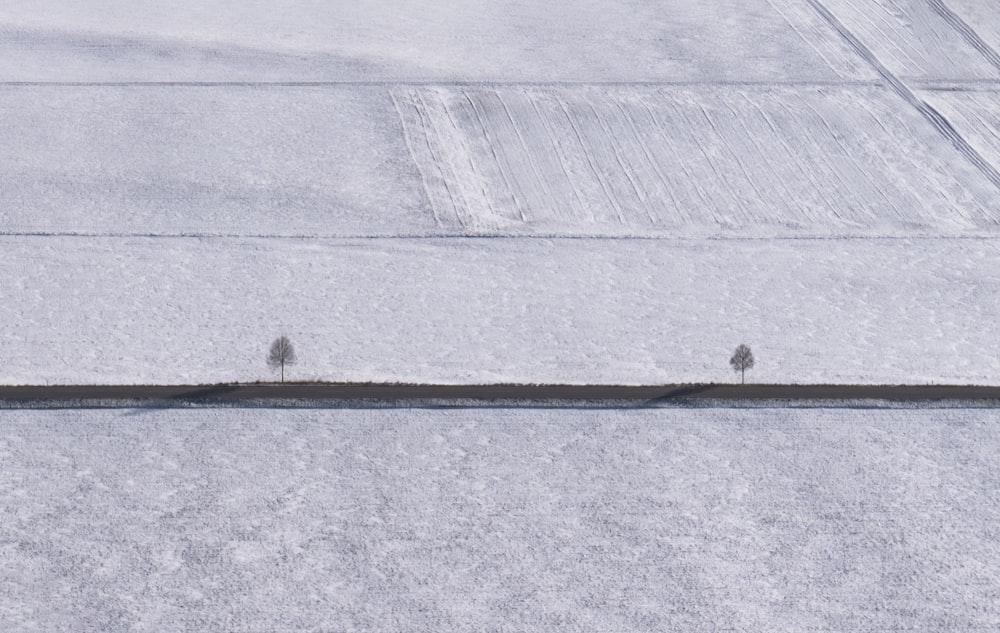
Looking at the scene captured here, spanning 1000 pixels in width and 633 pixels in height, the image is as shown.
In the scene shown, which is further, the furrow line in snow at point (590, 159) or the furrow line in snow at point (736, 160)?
the furrow line in snow at point (590, 159)

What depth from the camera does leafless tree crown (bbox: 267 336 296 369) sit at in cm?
1342

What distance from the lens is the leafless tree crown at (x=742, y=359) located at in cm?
1390

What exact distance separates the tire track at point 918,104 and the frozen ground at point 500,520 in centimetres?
796

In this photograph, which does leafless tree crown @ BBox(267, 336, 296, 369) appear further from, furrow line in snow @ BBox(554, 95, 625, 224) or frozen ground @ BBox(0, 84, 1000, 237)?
furrow line in snow @ BBox(554, 95, 625, 224)

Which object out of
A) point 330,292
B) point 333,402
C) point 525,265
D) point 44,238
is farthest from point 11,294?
point 525,265

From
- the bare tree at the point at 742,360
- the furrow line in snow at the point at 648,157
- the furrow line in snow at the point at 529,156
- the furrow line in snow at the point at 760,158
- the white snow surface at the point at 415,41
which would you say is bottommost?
the white snow surface at the point at 415,41

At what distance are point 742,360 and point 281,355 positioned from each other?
14.4 feet

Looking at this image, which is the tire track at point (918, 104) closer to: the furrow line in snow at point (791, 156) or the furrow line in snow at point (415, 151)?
the furrow line in snow at point (791, 156)

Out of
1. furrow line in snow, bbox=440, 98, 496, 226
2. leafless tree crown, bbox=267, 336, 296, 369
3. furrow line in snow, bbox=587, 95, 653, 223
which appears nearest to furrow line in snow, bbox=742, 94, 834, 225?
furrow line in snow, bbox=587, 95, 653, 223

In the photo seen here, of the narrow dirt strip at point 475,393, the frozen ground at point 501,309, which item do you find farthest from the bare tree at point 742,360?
the narrow dirt strip at point 475,393

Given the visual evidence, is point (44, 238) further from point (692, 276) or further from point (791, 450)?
point (791, 450)

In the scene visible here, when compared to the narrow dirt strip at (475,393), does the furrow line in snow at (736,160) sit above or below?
below

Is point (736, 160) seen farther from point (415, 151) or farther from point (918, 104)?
point (415, 151)

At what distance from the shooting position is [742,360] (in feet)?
45.7
